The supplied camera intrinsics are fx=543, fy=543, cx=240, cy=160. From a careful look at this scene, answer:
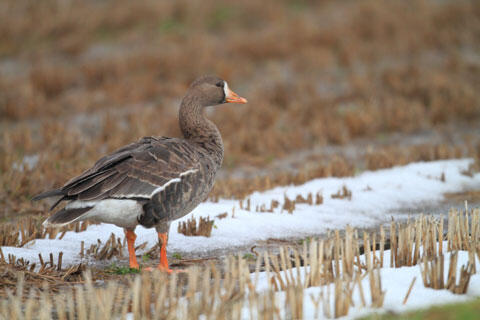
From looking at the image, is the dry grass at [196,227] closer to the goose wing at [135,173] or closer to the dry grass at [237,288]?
the goose wing at [135,173]

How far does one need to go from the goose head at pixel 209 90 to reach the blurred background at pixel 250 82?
2254 mm

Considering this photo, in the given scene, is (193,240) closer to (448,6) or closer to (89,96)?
(89,96)

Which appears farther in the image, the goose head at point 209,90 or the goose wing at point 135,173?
the goose head at point 209,90

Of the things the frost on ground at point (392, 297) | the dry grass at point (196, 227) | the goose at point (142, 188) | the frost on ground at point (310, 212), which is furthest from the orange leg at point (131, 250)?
the frost on ground at point (392, 297)

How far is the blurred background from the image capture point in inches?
399

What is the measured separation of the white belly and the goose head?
1.67 metres

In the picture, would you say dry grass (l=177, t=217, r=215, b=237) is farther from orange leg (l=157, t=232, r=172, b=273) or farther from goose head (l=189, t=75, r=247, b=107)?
goose head (l=189, t=75, r=247, b=107)

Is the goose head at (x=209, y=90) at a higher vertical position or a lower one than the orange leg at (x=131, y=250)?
higher

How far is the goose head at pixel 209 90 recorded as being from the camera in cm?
606

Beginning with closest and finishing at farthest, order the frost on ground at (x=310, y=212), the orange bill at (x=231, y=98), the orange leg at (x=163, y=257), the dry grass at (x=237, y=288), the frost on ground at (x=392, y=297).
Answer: the dry grass at (x=237, y=288) < the frost on ground at (x=392, y=297) < the orange leg at (x=163, y=257) < the frost on ground at (x=310, y=212) < the orange bill at (x=231, y=98)

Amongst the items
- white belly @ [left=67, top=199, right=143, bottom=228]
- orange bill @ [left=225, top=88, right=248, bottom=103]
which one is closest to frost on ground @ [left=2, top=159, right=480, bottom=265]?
white belly @ [left=67, top=199, right=143, bottom=228]

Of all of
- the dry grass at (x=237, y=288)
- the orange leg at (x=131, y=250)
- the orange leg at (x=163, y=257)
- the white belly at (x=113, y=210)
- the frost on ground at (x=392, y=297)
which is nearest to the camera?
the dry grass at (x=237, y=288)

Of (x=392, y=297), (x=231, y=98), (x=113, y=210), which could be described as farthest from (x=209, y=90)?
(x=392, y=297)

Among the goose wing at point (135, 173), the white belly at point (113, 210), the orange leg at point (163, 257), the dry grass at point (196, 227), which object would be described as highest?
the goose wing at point (135, 173)
